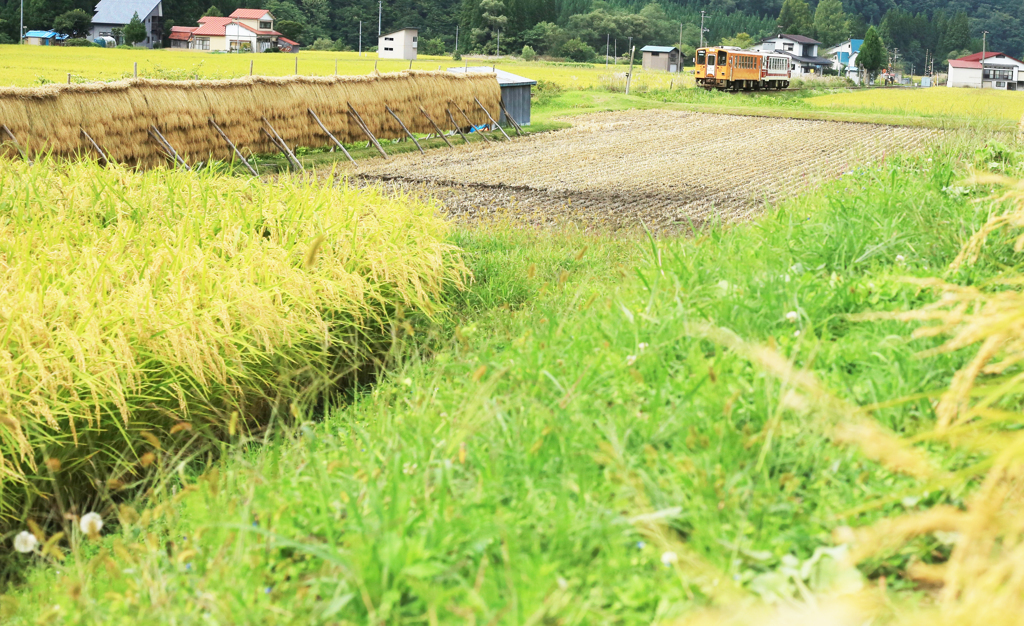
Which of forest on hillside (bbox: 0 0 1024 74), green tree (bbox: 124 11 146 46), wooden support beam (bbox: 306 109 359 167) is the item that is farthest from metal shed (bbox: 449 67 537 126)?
green tree (bbox: 124 11 146 46)

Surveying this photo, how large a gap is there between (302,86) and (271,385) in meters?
10.9

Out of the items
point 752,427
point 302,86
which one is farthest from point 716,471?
point 302,86

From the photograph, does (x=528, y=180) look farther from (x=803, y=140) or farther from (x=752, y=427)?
(x=752, y=427)

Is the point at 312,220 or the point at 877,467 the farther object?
the point at 312,220

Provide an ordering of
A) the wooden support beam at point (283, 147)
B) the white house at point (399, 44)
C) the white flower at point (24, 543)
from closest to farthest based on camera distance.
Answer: the white flower at point (24, 543) < the wooden support beam at point (283, 147) < the white house at point (399, 44)

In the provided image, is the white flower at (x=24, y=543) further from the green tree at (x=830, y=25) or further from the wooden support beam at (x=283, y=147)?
the green tree at (x=830, y=25)

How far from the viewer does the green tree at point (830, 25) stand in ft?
329

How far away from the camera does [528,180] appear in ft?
40.4

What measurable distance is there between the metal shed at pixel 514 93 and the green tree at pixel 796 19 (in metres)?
85.1

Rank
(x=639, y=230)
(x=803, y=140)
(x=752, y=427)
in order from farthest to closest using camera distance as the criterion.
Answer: (x=803, y=140)
(x=639, y=230)
(x=752, y=427)

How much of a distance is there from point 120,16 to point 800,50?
5325 cm

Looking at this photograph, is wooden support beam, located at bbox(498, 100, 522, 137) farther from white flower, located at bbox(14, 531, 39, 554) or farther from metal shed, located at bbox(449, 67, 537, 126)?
white flower, located at bbox(14, 531, 39, 554)

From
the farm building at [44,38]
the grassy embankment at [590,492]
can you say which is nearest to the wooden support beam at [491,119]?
the grassy embankment at [590,492]

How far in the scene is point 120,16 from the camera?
57.1 meters
